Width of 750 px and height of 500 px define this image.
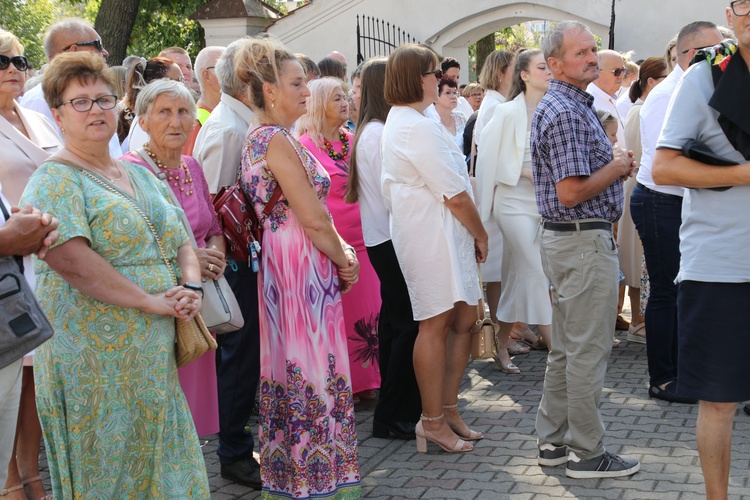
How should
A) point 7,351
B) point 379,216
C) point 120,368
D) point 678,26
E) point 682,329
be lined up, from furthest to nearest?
1. point 678,26
2. point 379,216
3. point 682,329
4. point 120,368
5. point 7,351

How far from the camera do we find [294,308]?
431 cm

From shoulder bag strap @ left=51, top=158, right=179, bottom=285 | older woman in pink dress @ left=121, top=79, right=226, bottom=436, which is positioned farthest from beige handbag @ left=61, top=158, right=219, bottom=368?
older woman in pink dress @ left=121, top=79, right=226, bottom=436

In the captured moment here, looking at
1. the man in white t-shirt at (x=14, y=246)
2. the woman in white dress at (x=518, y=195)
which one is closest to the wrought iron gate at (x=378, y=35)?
the woman in white dress at (x=518, y=195)

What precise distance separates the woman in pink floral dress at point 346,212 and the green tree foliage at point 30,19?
115ft

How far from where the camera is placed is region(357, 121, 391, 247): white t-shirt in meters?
5.54

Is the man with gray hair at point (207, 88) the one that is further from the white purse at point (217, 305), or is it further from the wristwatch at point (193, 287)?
the wristwatch at point (193, 287)

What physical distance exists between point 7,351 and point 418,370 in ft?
8.57

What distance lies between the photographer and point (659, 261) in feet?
19.8

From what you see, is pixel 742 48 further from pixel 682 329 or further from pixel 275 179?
pixel 275 179

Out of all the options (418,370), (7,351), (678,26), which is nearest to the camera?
(7,351)

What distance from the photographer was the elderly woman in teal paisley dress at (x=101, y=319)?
3432mm

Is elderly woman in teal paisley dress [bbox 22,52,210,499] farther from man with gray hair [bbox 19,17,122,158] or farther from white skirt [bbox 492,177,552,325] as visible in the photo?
white skirt [bbox 492,177,552,325]

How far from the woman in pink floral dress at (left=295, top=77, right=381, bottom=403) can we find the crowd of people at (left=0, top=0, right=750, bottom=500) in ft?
0.05

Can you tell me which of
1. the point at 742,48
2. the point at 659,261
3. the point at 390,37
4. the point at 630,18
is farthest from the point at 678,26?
the point at 742,48
